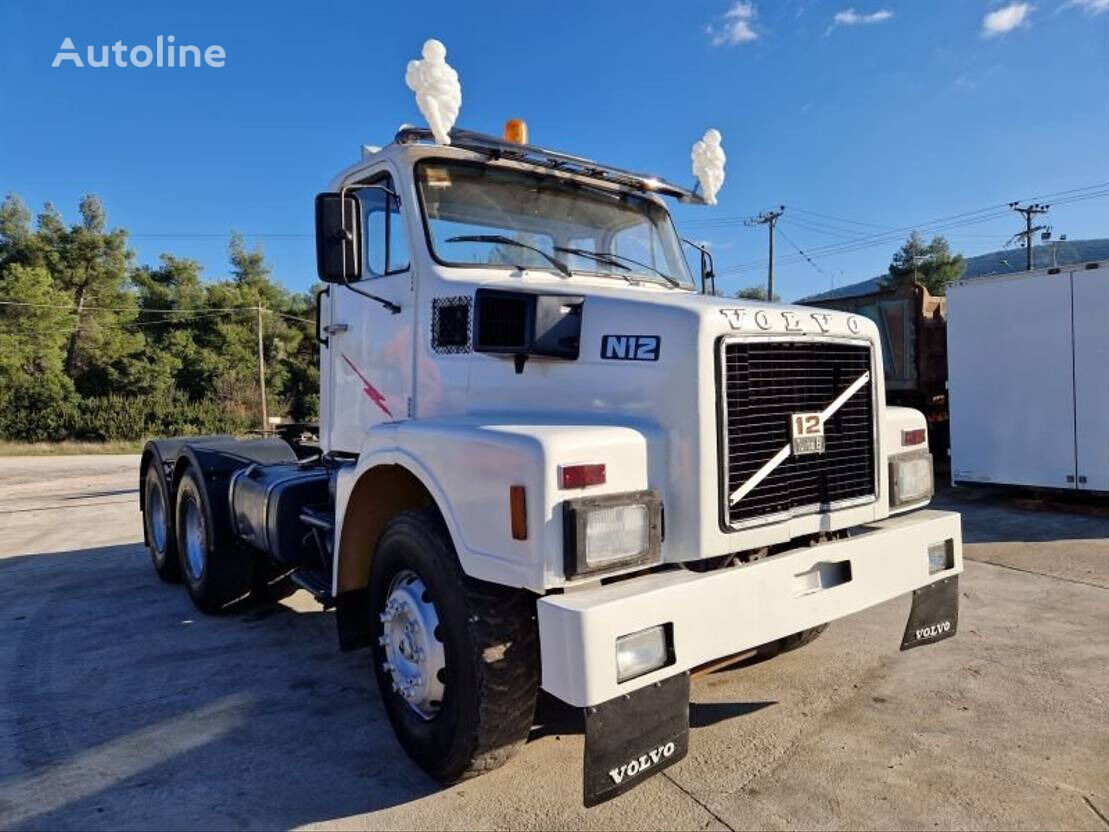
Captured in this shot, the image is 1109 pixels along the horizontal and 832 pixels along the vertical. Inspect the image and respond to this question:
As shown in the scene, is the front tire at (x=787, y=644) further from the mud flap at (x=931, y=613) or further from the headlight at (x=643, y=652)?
the headlight at (x=643, y=652)

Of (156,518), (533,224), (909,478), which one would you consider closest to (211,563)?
(156,518)

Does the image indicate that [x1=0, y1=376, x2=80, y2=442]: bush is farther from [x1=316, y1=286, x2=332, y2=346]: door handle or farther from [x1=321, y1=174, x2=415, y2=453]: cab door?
[x1=321, y1=174, x2=415, y2=453]: cab door

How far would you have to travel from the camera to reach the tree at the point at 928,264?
159 feet

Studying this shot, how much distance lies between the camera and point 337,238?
350cm

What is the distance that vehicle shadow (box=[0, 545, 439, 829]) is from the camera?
9.55 ft

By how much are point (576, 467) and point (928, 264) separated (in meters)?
54.1

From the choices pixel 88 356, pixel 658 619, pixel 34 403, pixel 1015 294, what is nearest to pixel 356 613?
pixel 658 619

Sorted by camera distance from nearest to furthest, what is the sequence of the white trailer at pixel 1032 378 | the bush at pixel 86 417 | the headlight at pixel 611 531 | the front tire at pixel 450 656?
A: the headlight at pixel 611 531
the front tire at pixel 450 656
the white trailer at pixel 1032 378
the bush at pixel 86 417

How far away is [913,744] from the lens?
3.22 metres

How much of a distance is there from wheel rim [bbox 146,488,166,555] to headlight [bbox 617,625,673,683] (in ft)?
18.0

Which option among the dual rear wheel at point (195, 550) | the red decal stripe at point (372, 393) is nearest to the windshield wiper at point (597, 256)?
the red decal stripe at point (372, 393)

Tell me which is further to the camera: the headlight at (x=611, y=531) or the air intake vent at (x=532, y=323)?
the air intake vent at (x=532, y=323)

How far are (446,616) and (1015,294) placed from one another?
29.7 feet

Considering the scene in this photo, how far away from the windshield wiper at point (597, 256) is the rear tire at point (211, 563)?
331cm
